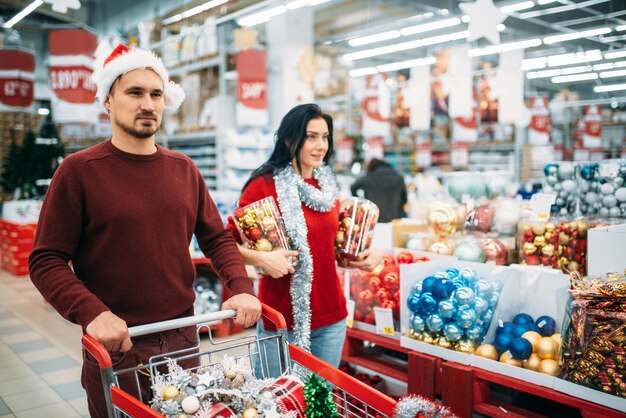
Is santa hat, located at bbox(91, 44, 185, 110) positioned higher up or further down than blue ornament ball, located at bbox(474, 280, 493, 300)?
higher up

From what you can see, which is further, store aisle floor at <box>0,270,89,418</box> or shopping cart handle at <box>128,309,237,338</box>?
store aisle floor at <box>0,270,89,418</box>

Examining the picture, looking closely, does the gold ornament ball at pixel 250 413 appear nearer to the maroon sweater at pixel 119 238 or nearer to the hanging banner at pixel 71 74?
the maroon sweater at pixel 119 238

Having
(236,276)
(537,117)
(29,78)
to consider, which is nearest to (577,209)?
(236,276)

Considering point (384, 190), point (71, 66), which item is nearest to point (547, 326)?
point (384, 190)

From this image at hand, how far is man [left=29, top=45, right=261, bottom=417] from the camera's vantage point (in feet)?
5.48

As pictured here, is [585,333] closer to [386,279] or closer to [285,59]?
[386,279]

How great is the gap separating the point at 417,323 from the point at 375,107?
24.8 ft

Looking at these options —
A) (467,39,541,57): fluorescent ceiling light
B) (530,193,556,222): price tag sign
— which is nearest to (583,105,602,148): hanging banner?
(467,39,541,57): fluorescent ceiling light

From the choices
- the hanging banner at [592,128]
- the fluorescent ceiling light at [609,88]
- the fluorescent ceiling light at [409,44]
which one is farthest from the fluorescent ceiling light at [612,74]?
the fluorescent ceiling light at [409,44]

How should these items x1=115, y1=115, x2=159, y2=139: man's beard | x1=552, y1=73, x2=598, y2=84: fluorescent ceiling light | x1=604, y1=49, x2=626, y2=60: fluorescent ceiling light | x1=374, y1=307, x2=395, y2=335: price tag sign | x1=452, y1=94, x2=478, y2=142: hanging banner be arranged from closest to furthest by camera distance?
x1=115, y1=115, x2=159, y2=139: man's beard
x1=374, y1=307, x2=395, y2=335: price tag sign
x1=452, y1=94, x2=478, y2=142: hanging banner
x1=604, y1=49, x2=626, y2=60: fluorescent ceiling light
x1=552, y1=73, x2=598, y2=84: fluorescent ceiling light

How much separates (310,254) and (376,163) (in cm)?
434

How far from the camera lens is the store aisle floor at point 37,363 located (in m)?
3.80

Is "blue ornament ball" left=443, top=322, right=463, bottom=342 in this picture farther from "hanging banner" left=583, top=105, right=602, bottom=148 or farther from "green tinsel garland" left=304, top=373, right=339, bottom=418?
"hanging banner" left=583, top=105, right=602, bottom=148

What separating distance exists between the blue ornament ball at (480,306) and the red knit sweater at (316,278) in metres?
0.61
